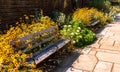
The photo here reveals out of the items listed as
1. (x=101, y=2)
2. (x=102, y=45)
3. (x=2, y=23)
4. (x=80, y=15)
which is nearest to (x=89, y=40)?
(x=102, y=45)

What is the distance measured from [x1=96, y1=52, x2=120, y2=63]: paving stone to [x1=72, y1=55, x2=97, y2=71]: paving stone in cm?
24

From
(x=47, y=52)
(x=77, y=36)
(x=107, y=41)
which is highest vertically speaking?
(x=47, y=52)

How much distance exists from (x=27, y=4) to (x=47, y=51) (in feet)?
10.4

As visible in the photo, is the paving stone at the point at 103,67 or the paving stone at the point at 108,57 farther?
the paving stone at the point at 108,57

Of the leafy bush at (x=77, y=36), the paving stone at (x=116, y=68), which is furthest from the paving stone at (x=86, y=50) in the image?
the paving stone at (x=116, y=68)

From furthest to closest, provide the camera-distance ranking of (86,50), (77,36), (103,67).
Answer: (77,36) < (86,50) < (103,67)

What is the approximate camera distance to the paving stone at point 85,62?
5.46 metres

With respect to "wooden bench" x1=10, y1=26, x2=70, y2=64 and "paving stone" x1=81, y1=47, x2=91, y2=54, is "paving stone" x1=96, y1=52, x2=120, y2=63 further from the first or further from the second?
"wooden bench" x1=10, y1=26, x2=70, y2=64

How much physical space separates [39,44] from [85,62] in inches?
56.7

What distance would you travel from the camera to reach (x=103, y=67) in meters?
5.46

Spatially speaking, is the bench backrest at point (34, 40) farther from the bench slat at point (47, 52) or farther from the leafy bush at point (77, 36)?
the leafy bush at point (77, 36)

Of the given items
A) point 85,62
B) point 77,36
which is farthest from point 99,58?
point 77,36

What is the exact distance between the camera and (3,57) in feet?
12.6

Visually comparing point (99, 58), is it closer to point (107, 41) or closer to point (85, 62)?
point (85, 62)
